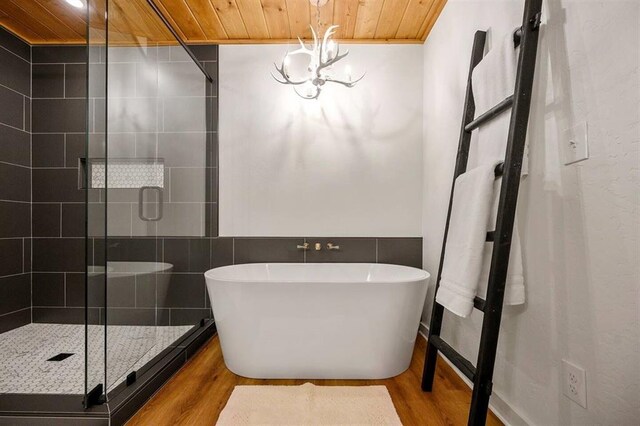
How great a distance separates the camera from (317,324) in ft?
6.15

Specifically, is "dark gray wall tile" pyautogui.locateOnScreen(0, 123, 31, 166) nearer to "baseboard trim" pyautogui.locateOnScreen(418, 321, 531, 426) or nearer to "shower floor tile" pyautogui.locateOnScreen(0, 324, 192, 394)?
"shower floor tile" pyautogui.locateOnScreen(0, 324, 192, 394)

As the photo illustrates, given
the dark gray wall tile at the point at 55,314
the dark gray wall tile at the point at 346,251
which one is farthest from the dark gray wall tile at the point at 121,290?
the dark gray wall tile at the point at 55,314

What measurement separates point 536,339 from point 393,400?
746mm

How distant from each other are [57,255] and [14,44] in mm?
1665

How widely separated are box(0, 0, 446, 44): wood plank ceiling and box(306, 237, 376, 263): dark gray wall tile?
5.40ft

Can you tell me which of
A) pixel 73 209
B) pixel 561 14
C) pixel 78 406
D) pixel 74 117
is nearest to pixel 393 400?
pixel 78 406

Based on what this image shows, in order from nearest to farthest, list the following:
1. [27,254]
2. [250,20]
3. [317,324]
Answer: [317,324] < [250,20] < [27,254]

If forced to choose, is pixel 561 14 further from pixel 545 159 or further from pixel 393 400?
pixel 393 400

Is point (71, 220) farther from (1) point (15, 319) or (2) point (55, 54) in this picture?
(2) point (55, 54)

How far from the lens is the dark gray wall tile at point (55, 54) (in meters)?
2.81

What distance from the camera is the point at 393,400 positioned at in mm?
A: 1701

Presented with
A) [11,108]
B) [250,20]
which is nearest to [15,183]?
[11,108]

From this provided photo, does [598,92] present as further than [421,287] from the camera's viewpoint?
No

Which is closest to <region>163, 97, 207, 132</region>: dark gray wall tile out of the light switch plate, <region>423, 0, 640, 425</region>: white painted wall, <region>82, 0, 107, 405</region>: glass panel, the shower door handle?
the shower door handle
